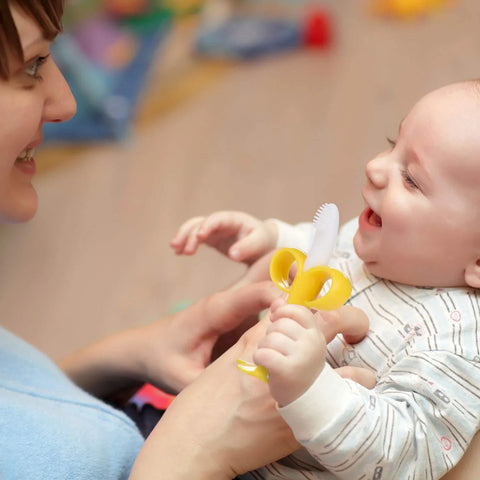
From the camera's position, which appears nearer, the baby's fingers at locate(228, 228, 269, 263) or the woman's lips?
the woman's lips

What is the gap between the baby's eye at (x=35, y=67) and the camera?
0.66 meters

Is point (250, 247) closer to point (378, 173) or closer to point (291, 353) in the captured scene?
point (378, 173)

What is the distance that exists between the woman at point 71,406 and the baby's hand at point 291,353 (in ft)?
0.19

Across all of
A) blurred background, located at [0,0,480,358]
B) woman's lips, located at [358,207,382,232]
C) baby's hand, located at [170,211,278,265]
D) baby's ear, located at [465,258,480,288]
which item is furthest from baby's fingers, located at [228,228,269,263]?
blurred background, located at [0,0,480,358]

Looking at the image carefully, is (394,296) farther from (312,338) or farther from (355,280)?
(312,338)

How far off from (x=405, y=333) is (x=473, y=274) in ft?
0.27

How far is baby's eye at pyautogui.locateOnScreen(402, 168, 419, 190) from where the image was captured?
2.38 feet

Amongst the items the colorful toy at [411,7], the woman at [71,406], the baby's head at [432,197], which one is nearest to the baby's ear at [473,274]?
the baby's head at [432,197]

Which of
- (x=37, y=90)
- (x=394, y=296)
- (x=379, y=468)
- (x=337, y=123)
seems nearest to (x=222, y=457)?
(x=379, y=468)

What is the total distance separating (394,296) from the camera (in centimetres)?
75

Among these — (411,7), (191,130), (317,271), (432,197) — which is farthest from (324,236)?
(411,7)

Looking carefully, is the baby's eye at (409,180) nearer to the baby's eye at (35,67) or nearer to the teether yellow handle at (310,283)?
the teether yellow handle at (310,283)

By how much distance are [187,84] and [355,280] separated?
1768mm

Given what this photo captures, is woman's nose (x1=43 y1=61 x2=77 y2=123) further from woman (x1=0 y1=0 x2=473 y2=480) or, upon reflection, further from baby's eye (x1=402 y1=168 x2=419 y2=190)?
baby's eye (x1=402 y1=168 x2=419 y2=190)
